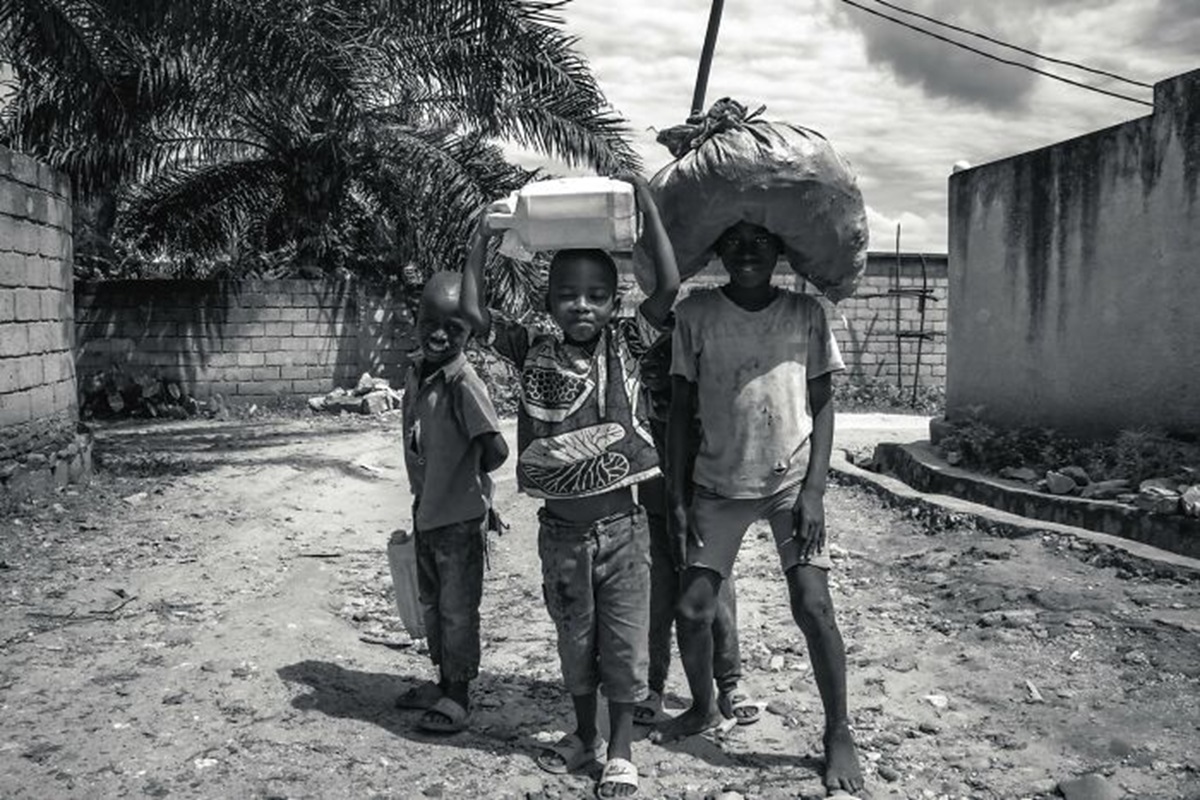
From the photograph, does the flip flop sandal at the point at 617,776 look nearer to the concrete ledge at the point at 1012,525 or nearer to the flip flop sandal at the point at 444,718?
the flip flop sandal at the point at 444,718

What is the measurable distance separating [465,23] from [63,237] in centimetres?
345

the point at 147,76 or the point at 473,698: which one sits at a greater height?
the point at 147,76

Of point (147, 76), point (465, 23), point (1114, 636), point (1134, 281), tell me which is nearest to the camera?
point (1114, 636)

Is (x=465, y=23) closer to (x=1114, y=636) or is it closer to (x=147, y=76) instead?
(x=147, y=76)

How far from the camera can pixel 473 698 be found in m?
3.46

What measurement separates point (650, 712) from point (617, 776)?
0.54 m

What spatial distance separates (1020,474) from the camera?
21.8ft

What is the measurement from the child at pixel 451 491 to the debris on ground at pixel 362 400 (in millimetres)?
9697

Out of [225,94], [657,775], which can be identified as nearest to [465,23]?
[225,94]

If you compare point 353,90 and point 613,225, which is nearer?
point 613,225

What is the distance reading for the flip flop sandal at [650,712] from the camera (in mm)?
3191

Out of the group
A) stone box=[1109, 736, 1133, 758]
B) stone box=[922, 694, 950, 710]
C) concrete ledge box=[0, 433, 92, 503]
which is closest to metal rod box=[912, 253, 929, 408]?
concrete ledge box=[0, 433, 92, 503]

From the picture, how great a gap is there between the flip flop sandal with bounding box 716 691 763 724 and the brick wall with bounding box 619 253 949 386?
1264cm

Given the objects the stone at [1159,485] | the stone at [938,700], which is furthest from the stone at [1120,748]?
the stone at [1159,485]
